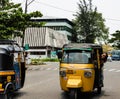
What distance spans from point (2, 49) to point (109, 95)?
229 inches

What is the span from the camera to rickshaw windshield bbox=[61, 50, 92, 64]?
15.1 m

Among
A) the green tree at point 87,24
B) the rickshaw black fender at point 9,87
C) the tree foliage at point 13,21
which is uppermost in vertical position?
the green tree at point 87,24

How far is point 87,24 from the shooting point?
11356cm

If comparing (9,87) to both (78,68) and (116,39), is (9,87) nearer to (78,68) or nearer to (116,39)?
(78,68)

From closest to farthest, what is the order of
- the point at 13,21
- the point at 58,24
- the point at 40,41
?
1. the point at 13,21
2. the point at 40,41
3. the point at 58,24

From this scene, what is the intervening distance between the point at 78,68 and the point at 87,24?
99407mm

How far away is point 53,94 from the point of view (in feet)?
54.7

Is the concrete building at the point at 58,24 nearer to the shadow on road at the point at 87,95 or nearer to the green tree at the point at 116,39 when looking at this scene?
the green tree at the point at 116,39

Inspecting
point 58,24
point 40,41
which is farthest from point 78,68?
point 58,24

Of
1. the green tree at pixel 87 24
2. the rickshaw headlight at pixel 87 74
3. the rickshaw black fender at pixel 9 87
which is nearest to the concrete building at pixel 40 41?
the green tree at pixel 87 24

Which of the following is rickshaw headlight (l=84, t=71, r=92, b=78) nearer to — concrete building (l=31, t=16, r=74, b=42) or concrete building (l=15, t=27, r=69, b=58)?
concrete building (l=15, t=27, r=69, b=58)

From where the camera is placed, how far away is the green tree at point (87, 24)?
371ft

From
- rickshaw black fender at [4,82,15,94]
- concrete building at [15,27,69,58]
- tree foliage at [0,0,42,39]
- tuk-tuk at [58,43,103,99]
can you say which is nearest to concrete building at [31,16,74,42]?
concrete building at [15,27,69,58]

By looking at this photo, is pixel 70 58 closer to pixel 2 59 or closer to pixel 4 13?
pixel 2 59
